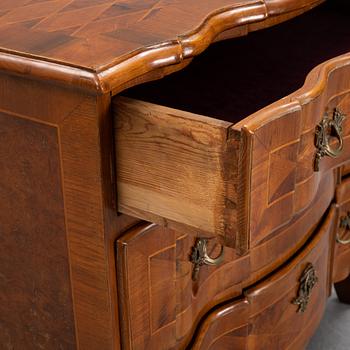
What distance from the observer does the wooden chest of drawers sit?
2.53 feet

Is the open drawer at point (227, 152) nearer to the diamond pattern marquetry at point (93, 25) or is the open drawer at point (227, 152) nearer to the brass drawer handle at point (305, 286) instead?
the diamond pattern marquetry at point (93, 25)

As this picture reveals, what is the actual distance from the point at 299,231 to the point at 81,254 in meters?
0.43

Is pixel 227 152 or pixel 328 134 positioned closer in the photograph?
pixel 227 152

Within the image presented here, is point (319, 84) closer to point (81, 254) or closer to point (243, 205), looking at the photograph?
point (243, 205)

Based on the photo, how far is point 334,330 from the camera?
5.05 feet

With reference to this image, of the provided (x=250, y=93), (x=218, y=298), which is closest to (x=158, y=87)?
(x=250, y=93)

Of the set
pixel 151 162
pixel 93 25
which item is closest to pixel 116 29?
pixel 93 25

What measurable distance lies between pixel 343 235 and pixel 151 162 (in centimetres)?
68

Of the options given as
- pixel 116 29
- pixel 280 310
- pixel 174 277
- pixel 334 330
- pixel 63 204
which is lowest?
pixel 334 330

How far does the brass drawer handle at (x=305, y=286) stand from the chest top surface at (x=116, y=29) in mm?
419

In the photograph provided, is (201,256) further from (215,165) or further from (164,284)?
(215,165)

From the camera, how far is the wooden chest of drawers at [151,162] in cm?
77

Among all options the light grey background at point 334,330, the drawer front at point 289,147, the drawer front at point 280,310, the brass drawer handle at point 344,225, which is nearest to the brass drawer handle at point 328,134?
the drawer front at point 289,147

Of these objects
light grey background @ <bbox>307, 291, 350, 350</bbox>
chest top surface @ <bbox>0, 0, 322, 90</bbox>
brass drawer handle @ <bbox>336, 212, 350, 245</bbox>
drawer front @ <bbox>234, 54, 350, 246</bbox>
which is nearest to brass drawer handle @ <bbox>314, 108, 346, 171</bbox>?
drawer front @ <bbox>234, 54, 350, 246</bbox>
